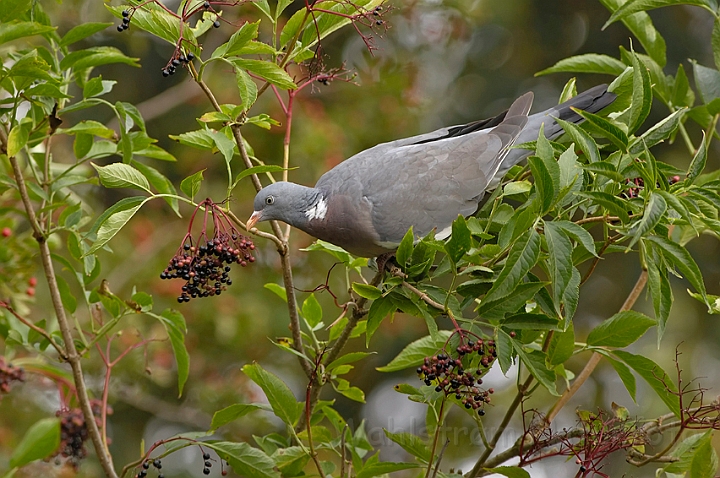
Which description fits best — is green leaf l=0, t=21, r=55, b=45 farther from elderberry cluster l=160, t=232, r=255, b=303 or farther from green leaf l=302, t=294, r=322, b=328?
green leaf l=302, t=294, r=322, b=328

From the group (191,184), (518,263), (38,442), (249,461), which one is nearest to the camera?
(38,442)

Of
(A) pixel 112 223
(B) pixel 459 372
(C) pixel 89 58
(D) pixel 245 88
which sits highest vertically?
(C) pixel 89 58

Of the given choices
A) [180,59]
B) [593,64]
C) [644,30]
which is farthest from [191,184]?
[644,30]

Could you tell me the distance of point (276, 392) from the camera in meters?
1.87

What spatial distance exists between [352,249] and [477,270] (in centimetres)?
82

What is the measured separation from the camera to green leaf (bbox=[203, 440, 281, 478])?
5.99ft

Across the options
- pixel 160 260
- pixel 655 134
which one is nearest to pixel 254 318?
pixel 160 260

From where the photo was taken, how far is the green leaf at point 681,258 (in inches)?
58.3

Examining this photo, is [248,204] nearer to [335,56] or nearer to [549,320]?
[335,56]

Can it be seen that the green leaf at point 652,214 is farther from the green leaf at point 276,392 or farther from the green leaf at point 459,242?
the green leaf at point 276,392

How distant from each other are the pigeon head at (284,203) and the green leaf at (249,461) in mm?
761

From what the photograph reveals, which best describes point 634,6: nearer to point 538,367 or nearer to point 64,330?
point 538,367

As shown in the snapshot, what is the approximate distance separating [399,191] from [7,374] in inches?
53.4

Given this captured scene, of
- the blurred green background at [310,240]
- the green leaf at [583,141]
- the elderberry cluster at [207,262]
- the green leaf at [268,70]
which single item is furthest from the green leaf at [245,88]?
the blurred green background at [310,240]
